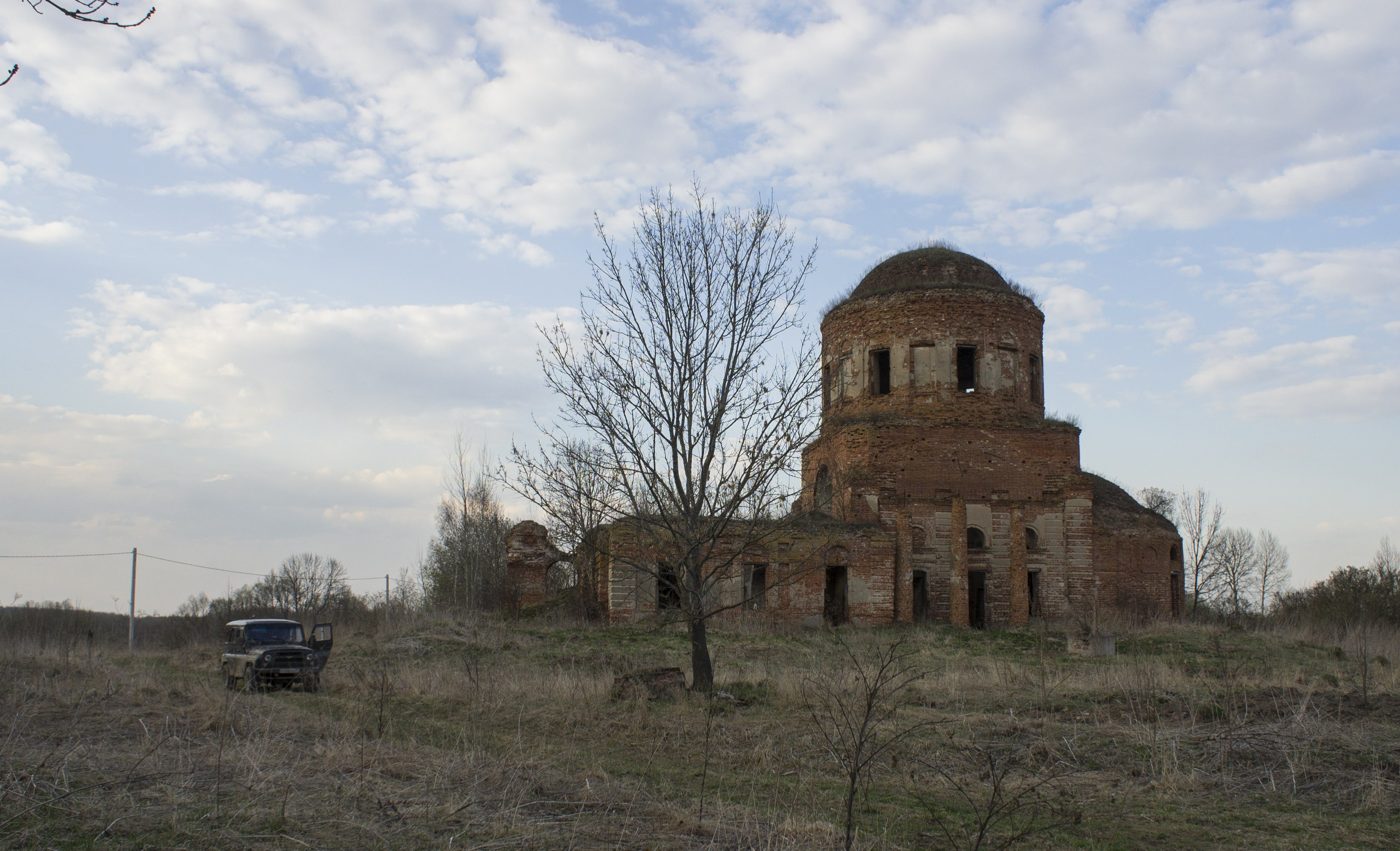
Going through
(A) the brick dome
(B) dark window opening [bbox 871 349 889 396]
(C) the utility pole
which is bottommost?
(C) the utility pole

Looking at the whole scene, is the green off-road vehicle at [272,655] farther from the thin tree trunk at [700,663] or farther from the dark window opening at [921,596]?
the dark window opening at [921,596]

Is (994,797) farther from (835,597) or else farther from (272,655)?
(835,597)

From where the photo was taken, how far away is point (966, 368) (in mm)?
29000

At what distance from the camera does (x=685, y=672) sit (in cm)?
1511

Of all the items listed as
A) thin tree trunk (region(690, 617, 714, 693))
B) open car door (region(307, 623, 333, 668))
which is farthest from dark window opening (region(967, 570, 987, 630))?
open car door (region(307, 623, 333, 668))

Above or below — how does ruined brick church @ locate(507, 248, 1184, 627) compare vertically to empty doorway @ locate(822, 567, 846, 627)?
above

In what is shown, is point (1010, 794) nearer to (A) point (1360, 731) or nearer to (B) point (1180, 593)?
(A) point (1360, 731)

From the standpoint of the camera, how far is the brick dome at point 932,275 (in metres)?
28.9

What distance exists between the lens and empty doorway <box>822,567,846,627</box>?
2580 cm

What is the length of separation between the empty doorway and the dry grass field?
11.2 meters

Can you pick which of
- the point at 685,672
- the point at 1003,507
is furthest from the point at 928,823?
the point at 1003,507

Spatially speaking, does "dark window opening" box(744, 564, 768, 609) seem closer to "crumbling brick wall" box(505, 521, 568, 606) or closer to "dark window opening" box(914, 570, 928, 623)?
"dark window opening" box(914, 570, 928, 623)

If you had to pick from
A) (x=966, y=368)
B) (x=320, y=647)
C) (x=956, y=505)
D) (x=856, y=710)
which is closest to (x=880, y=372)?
(x=966, y=368)

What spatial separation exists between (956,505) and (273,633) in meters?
17.8
